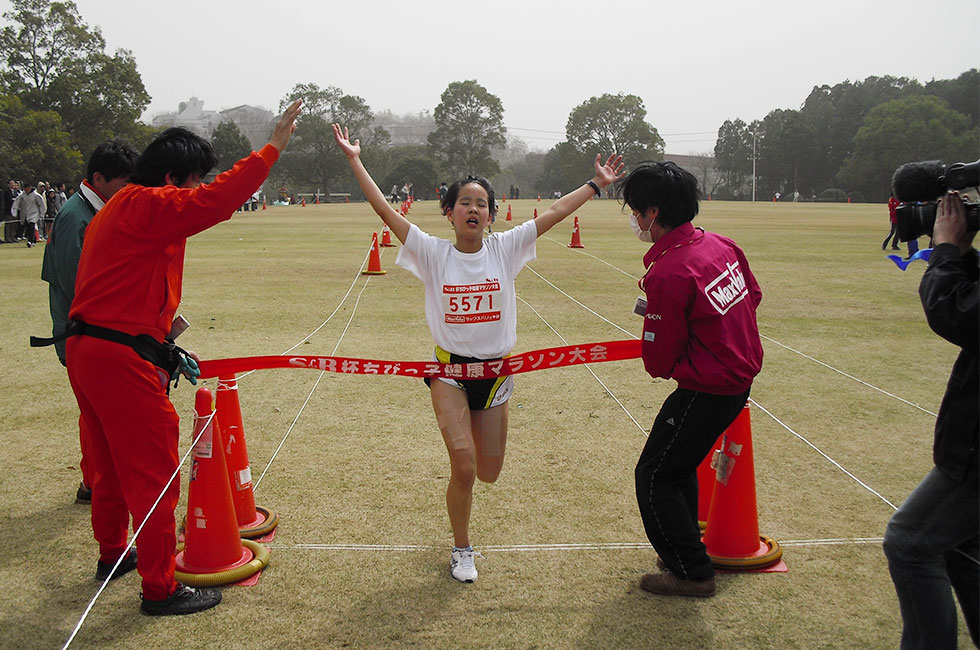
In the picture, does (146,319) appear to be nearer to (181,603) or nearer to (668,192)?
(181,603)

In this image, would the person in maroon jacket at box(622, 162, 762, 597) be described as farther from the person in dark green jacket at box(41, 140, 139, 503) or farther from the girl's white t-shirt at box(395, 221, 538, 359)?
the person in dark green jacket at box(41, 140, 139, 503)

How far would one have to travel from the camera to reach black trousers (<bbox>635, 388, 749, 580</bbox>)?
11.8 feet

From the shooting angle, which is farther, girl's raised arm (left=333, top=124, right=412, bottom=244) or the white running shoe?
girl's raised arm (left=333, top=124, right=412, bottom=244)

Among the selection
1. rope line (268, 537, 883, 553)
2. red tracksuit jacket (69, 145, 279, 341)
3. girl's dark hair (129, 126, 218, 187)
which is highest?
girl's dark hair (129, 126, 218, 187)

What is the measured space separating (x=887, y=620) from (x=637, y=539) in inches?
53.2

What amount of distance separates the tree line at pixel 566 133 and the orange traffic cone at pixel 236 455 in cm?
5423

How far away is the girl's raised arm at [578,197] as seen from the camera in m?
4.48

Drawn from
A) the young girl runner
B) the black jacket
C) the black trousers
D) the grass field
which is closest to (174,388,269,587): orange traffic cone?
the grass field

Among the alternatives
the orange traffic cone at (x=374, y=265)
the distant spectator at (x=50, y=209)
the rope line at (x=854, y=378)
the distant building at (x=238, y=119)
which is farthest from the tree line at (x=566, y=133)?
the rope line at (x=854, y=378)

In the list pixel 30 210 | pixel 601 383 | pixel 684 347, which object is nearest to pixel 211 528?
pixel 684 347

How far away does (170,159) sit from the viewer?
11.7 ft

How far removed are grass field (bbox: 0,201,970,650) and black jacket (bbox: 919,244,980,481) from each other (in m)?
1.26

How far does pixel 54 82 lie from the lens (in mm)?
49906

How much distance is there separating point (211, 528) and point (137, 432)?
79cm
